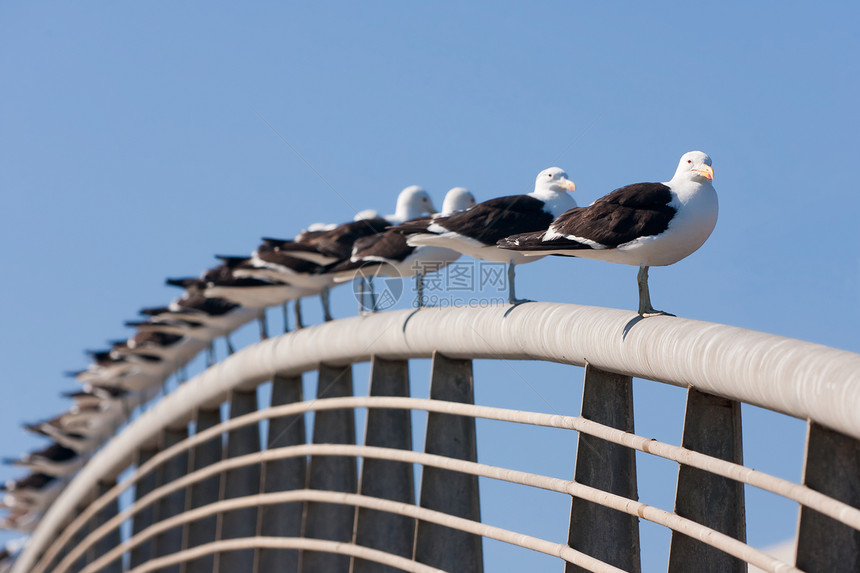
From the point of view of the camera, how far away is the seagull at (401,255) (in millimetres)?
11188

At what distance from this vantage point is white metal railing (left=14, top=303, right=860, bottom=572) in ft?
16.5

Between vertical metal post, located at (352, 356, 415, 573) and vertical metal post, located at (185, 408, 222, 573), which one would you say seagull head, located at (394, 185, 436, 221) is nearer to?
vertical metal post, located at (352, 356, 415, 573)

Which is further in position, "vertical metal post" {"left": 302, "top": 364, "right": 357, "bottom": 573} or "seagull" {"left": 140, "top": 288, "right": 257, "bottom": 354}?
"seagull" {"left": 140, "top": 288, "right": 257, "bottom": 354}

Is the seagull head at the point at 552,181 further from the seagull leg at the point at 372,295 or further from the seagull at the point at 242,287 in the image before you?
the seagull at the point at 242,287

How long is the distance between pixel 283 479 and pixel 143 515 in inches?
317

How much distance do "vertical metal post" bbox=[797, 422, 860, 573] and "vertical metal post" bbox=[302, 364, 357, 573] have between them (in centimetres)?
784

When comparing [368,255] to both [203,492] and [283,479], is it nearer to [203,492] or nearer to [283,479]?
[283,479]

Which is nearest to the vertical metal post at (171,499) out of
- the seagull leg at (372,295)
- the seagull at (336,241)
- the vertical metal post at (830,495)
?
the seagull at (336,241)

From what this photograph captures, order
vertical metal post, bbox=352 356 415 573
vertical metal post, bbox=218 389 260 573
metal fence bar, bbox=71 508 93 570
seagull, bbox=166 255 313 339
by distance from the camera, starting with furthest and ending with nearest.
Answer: metal fence bar, bbox=71 508 93 570 < vertical metal post, bbox=218 389 260 573 < seagull, bbox=166 255 313 339 < vertical metal post, bbox=352 356 415 573

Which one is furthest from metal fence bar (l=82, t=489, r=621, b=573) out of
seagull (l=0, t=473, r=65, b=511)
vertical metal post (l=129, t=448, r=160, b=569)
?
seagull (l=0, t=473, r=65, b=511)

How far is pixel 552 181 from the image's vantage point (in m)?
9.20

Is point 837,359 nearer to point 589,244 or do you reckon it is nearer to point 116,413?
point 589,244

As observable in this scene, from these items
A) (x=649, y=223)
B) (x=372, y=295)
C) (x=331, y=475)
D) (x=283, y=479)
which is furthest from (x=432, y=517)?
(x=283, y=479)

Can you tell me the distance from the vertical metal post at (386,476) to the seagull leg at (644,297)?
471cm
